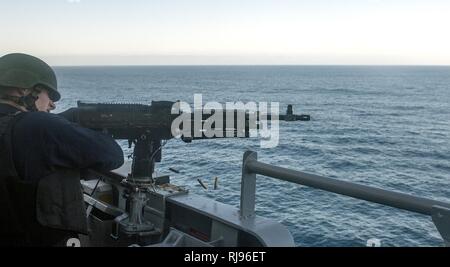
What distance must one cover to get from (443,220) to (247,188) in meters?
2.10

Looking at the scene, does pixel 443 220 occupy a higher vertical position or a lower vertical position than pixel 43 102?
lower

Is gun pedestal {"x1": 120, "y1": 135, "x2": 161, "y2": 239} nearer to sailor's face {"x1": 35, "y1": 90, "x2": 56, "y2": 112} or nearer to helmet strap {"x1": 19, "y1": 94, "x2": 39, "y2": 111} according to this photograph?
sailor's face {"x1": 35, "y1": 90, "x2": 56, "y2": 112}

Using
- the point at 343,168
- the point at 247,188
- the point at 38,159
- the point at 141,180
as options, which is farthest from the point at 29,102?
the point at 343,168

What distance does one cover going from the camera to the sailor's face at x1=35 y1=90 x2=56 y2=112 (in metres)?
2.96

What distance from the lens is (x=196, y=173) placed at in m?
32.9

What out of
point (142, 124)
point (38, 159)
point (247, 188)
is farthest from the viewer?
point (142, 124)

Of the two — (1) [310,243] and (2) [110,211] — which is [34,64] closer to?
Answer: (2) [110,211]

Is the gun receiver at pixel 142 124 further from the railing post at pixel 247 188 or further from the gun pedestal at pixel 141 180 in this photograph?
the railing post at pixel 247 188

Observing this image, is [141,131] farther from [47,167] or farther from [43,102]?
[47,167]

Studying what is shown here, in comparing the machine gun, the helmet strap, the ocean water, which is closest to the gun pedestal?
the machine gun

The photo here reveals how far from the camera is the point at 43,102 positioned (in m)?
3.00

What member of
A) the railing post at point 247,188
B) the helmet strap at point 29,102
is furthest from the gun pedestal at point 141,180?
the helmet strap at point 29,102

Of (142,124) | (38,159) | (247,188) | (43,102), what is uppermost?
(43,102)

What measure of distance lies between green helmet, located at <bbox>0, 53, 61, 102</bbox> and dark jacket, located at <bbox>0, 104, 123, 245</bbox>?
0.19 meters
